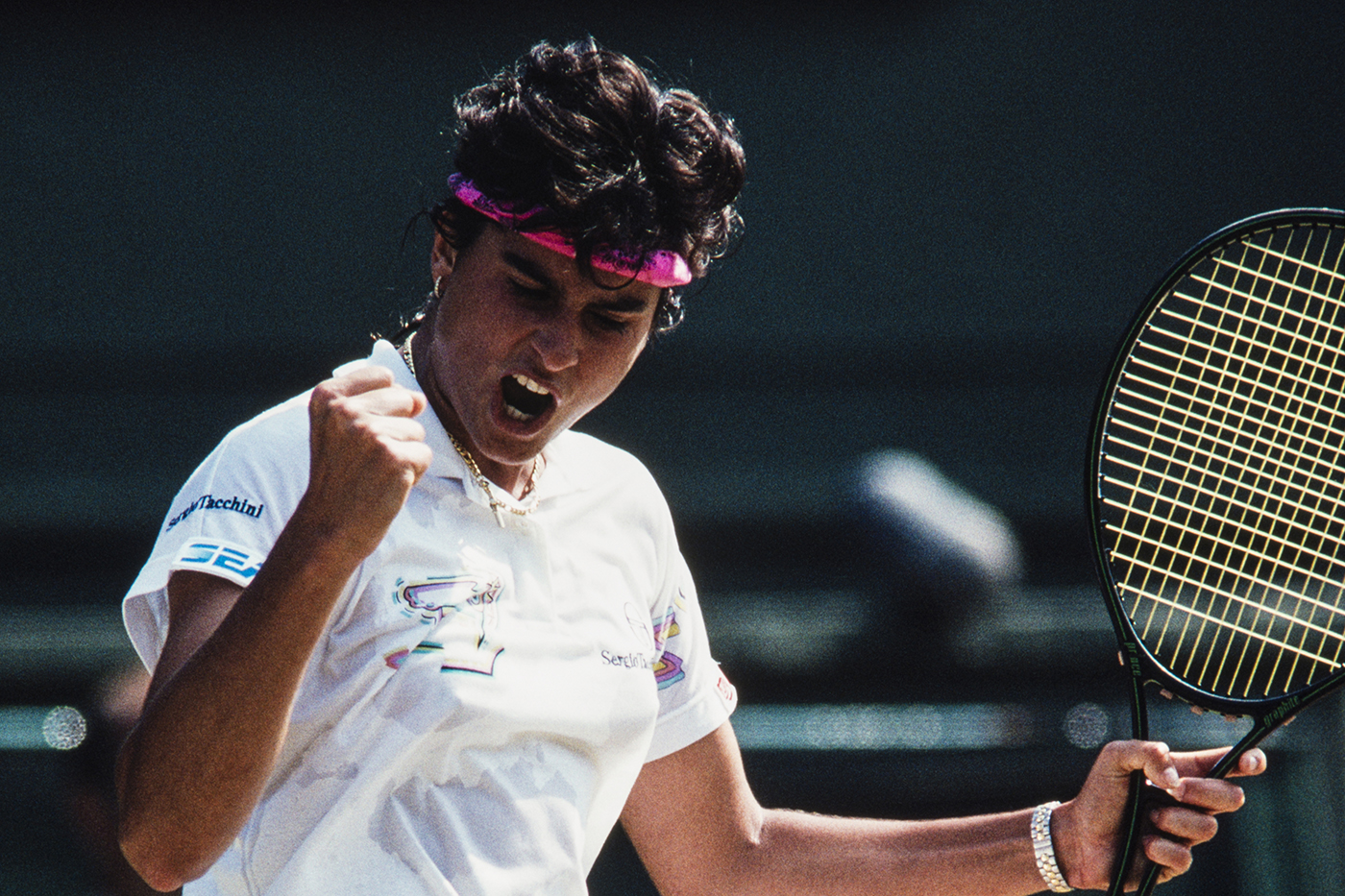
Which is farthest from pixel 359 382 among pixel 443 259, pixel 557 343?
pixel 443 259

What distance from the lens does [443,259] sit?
1.70 metres

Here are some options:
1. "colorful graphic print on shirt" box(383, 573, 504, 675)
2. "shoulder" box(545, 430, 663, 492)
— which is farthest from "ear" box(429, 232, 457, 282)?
"colorful graphic print on shirt" box(383, 573, 504, 675)

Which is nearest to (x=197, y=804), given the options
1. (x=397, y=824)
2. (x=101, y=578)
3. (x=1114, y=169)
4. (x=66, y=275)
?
(x=397, y=824)

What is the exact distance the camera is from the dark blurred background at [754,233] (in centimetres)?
441

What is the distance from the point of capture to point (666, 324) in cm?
187

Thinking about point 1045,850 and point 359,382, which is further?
point 1045,850

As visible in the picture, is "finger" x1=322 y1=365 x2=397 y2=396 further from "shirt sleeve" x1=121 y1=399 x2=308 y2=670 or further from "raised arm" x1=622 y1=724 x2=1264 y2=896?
"raised arm" x1=622 y1=724 x2=1264 y2=896

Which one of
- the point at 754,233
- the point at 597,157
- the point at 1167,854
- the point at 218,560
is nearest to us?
→ the point at 218,560

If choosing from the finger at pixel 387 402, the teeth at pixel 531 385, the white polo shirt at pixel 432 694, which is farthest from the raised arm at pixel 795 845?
the finger at pixel 387 402

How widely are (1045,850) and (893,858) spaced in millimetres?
180

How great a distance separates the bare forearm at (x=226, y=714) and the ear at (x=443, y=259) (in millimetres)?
507

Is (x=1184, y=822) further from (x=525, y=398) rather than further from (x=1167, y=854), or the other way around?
(x=525, y=398)

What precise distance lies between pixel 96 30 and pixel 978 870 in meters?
3.79

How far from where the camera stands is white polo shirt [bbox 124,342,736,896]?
4.68ft
